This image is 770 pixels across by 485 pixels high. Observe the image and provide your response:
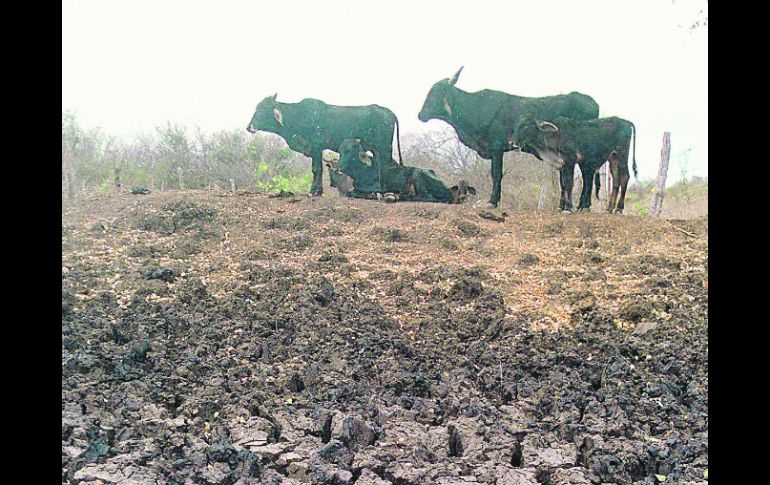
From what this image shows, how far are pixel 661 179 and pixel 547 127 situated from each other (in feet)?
3.26

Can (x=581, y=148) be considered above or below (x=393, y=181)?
above

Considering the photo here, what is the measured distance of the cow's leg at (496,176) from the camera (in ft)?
11.8

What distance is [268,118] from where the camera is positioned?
10.5ft

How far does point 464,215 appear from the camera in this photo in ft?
10.8

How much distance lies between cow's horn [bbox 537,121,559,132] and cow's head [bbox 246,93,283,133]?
1584 millimetres

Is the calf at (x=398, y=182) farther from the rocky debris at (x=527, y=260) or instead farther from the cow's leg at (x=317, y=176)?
the rocky debris at (x=527, y=260)

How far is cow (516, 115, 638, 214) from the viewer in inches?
144

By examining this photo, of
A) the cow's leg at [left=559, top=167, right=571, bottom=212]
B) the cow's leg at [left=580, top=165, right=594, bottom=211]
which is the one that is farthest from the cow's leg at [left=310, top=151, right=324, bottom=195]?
the cow's leg at [left=580, top=165, right=594, bottom=211]

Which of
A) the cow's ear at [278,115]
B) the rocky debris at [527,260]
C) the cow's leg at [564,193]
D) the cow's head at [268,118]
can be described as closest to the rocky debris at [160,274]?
the cow's head at [268,118]

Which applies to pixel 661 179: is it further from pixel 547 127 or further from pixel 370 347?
pixel 370 347

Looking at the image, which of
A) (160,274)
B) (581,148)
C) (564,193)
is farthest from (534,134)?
(160,274)
